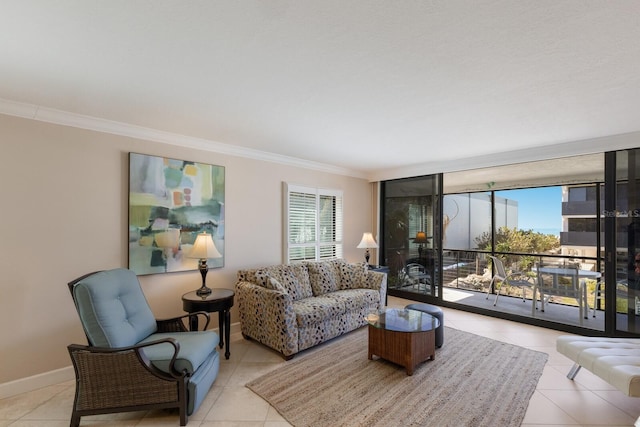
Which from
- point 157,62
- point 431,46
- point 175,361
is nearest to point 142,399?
point 175,361

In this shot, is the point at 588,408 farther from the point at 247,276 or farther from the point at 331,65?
the point at 247,276

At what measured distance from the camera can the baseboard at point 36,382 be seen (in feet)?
8.13

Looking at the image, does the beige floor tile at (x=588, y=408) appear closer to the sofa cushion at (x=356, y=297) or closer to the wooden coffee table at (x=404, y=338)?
the wooden coffee table at (x=404, y=338)

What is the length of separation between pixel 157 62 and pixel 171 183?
1724 mm

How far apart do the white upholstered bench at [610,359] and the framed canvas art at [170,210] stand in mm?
3798

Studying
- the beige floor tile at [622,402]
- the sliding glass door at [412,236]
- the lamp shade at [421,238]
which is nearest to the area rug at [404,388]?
the beige floor tile at [622,402]

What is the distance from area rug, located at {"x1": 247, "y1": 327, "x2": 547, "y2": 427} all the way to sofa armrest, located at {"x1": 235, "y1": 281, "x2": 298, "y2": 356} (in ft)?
0.85

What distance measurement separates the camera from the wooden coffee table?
2.83m

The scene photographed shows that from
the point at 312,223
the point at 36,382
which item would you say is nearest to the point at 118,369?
the point at 36,382

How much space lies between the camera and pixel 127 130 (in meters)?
3.08

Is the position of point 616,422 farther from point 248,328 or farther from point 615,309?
point 248,328

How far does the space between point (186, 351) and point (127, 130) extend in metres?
2.36

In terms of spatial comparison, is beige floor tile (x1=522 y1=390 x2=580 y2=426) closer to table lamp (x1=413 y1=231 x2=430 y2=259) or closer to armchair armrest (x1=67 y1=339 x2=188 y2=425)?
armchair armrest (x1=67 y1=339 x2=188 y2=425)

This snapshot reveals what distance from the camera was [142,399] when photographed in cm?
211
